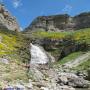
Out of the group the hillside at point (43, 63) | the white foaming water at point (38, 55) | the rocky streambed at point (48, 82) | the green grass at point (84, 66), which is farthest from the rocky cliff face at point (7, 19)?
the rocky streambed at point (48, 82)

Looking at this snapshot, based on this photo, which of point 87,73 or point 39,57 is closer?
point 87,73

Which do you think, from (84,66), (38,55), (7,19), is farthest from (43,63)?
(7,19)

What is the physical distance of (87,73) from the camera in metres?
73.6

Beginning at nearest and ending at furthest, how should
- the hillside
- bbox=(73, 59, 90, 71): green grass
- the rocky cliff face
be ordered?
the hillside < bbox=(73, 59, 90, 71): green grass < the rocky cliff face

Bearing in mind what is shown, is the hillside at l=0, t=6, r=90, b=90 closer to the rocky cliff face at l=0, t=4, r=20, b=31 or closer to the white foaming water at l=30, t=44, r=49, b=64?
the white foaming water at l=30, t=44, r=49, b=64

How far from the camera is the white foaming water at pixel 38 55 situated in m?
112

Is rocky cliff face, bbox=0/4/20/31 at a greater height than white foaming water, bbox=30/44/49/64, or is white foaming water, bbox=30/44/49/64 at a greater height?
rocky cliff face, bbox=0/4/20/31

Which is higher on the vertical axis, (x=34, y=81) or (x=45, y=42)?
(x=45, y=42)

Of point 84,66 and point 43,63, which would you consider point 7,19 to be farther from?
point 84,66

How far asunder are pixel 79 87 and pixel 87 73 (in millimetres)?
14625

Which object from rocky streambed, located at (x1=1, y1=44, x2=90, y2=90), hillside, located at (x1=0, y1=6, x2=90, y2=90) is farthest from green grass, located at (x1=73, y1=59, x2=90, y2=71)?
rocky streambed, located at (x1=1, y1=44, x2=90, y2=90)

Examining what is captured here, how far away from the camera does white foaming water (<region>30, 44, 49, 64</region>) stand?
367 ft

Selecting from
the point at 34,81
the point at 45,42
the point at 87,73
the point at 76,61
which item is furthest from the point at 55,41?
the point at 34,81

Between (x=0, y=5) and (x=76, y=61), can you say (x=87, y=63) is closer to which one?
(x=76, y=61)
